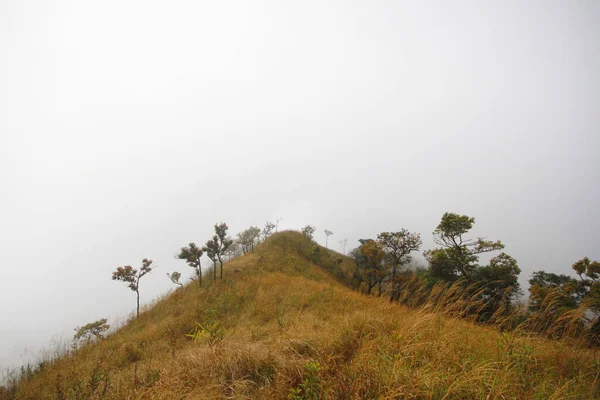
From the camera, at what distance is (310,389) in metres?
2.64

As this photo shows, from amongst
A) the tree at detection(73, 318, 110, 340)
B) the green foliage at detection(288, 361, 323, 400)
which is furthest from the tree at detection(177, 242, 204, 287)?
the green foliage at detection(288, 361, 323, 400)

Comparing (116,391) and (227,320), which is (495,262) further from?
(116,391)

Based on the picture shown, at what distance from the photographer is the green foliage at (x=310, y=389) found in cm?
262

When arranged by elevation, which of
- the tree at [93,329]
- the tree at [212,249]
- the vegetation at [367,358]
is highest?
the tree at [212,249]

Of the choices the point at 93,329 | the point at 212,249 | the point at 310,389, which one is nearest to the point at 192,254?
the point at 212,249

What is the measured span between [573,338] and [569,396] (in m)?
2.45

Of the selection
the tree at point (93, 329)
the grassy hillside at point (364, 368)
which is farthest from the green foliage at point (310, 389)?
the tree at point (93, 329)

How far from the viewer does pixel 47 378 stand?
5887mm

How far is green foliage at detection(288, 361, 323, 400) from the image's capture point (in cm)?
262

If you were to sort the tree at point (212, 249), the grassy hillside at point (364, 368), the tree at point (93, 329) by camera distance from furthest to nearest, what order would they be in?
the tree at point (212, 249)
the tree at point (93, 329)
the grassy hillside at point (364, 368)

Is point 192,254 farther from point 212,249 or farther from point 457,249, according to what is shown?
point 457,249

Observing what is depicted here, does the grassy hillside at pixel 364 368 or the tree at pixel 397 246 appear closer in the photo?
the grassy hillside at pixel 364 368

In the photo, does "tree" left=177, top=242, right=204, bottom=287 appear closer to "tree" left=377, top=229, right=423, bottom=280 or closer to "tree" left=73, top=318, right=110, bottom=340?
"tree" left=73, top=318, right=110, bottom=340

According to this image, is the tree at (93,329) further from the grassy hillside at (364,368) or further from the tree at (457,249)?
the tree at (457,249)
